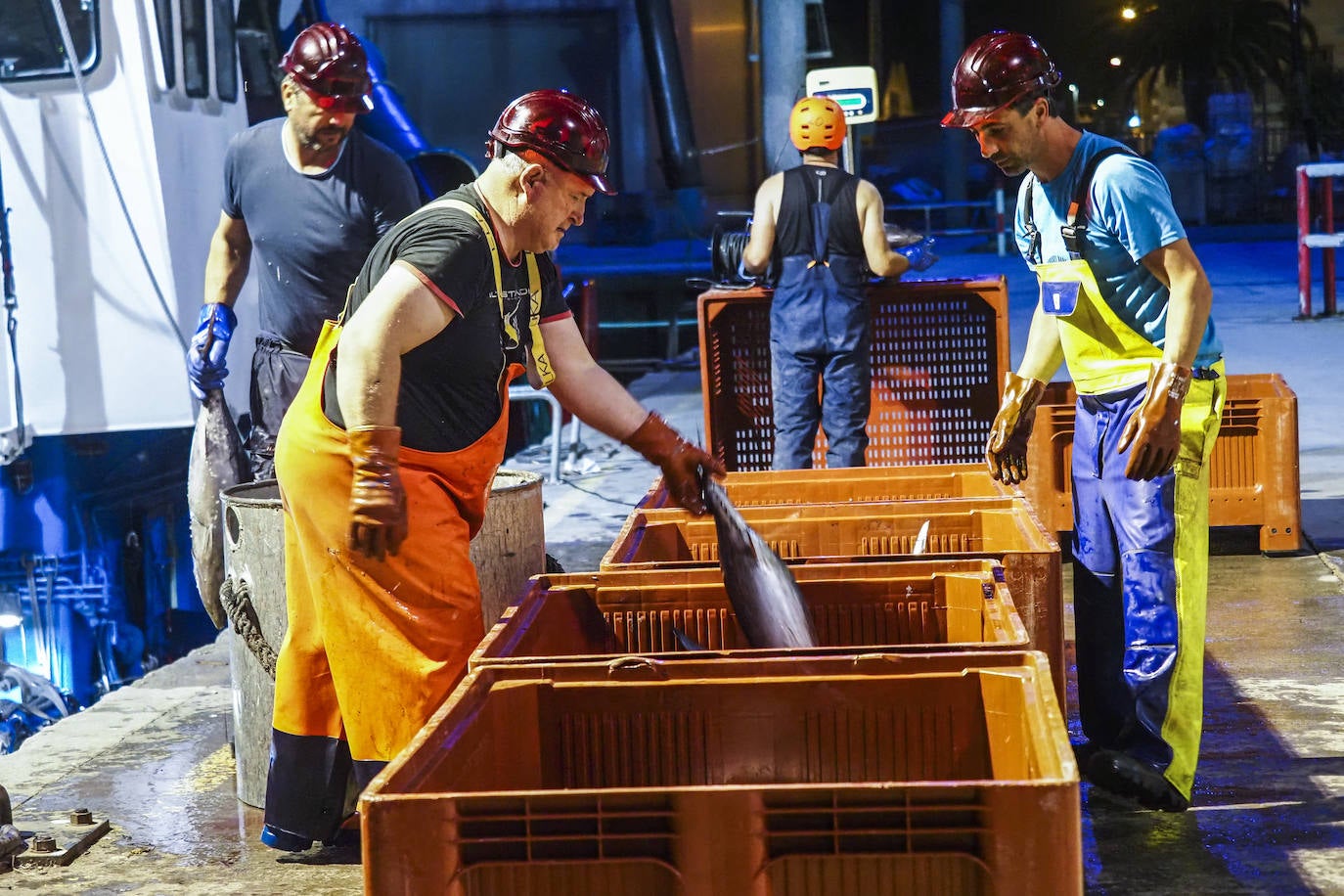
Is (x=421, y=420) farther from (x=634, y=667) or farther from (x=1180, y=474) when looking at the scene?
(x=1180, y=474)

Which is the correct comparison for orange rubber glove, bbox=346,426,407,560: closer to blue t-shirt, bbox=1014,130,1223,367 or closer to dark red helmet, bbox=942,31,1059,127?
dark red helmet, bbox=942,31,1059,127

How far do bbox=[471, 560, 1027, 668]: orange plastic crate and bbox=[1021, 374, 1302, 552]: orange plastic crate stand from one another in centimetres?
307

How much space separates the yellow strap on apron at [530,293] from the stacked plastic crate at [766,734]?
0.47 meters

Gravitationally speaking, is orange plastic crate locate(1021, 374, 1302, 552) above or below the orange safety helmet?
below

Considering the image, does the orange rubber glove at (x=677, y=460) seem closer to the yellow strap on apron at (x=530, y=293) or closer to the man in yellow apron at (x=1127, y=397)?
the yellow strap on apron at (x=530, y=293)

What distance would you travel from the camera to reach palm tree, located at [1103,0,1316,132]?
35375 millimetres

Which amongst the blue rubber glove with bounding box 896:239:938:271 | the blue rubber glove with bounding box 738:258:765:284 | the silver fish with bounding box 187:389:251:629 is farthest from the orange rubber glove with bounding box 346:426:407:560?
the blue rubber glove with bounding box 896:239:938:271

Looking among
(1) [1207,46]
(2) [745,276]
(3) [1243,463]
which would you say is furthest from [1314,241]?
(1) [1207,46]

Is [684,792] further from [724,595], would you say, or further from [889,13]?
[889,13]

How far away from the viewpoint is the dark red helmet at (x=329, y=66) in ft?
13.3

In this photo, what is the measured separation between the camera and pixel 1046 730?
2.01 meters

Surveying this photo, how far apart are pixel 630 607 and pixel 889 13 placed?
42.2m

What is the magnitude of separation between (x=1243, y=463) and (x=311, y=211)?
3.96 meters

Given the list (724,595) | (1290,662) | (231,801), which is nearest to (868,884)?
(724,595)
